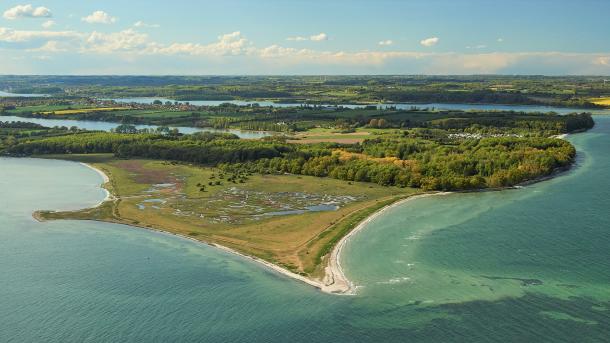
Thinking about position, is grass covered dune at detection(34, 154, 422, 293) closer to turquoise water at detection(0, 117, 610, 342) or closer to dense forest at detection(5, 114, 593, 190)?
turquoise water at detection(0, 117, 610, 342)

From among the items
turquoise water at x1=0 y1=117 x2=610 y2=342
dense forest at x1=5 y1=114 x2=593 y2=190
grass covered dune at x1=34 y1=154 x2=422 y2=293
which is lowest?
turquoise water at x1=0 y1=117 x2=610 y2=342

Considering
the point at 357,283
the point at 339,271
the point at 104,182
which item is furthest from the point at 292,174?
the point at 357,283

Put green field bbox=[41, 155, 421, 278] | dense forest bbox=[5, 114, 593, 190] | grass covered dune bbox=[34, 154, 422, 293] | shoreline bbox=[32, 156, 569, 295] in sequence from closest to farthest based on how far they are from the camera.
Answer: shoreline bbox=[32, 156, 569, 295] → grass covered dune bbox=[34, 154, 422, 293] → green field bbox=[41, 155, 421, 278] → dense forest bbox=[5, 114, 593, 190]

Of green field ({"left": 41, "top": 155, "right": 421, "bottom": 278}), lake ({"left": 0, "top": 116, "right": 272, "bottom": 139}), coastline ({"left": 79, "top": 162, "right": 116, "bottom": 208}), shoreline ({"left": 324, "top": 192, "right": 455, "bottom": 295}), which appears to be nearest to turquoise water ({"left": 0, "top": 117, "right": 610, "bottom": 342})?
shoreline ({"left": 324, "top": 192, "right": 455, "bottom": 295})

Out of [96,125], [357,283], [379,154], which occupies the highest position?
[379,154]

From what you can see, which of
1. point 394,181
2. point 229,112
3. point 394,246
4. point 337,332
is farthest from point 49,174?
point 229,112

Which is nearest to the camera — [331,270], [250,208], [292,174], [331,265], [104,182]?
[331,270]

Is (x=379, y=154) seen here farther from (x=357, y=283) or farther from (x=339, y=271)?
(x=357, y=283)
